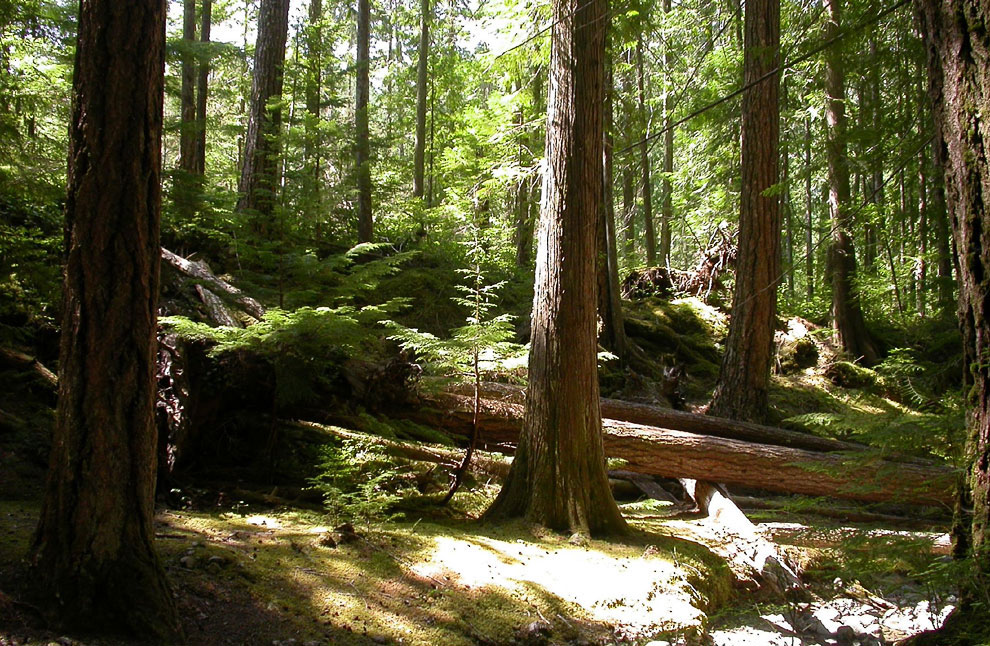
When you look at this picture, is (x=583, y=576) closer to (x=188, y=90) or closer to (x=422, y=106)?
(x=188, y=90)

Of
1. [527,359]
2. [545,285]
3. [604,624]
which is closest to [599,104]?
[545,285]

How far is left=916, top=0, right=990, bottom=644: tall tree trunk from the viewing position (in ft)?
9.67

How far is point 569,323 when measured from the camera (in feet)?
20.3

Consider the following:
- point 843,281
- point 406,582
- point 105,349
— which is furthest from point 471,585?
point 843,281

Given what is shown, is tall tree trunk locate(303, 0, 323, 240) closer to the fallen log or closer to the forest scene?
the forest scene

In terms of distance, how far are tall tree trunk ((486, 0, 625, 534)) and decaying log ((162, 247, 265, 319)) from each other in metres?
3.36

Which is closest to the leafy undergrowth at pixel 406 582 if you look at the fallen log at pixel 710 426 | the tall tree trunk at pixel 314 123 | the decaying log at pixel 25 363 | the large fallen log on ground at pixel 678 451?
the large fallen log on ground at pixel 678 451

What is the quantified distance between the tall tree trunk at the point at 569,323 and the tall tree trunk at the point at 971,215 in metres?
3.34

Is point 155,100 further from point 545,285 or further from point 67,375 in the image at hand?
point 545,285

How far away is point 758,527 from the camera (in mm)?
7188

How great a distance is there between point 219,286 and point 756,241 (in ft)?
24.9

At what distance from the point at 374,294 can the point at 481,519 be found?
6.29 metres

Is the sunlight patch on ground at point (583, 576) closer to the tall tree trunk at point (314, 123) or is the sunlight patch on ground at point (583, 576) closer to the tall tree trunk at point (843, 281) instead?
the tall tree trunk at point (314, 123)

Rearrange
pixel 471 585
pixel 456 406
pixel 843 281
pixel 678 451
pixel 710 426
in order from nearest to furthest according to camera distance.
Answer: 1. pixel 471 585
2. pixel 678 451
3. pixel 456 406
4. pixel 710 426
5. pixel 843 281
